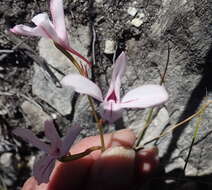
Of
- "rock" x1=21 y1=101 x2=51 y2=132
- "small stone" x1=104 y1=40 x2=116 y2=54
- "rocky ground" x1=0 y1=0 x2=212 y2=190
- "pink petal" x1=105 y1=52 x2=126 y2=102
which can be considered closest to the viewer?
"pink petal" x1=105 y1=52 x2=126 y2=102

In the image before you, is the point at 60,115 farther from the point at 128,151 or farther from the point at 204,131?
the point at 204,131

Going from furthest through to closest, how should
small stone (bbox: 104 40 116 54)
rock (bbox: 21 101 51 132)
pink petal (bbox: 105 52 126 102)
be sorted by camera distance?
rock (bbox: 21 101 51 132), small stone (bbox: 104 40 116 54), pink petal (bbox: 105 52 126 102)

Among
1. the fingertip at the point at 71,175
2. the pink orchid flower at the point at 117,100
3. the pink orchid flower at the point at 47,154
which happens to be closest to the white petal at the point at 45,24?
the pink orchid flower at the point at 117,100

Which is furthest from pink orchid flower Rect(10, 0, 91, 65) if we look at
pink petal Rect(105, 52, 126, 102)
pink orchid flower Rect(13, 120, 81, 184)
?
pink orchid flower Rect(13, 120, 81, 184)

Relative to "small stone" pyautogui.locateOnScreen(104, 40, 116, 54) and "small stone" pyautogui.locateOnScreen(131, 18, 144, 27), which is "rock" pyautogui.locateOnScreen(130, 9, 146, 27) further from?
"small stone" pyautogui.locateOnScreen(104, 40, 116, 54)

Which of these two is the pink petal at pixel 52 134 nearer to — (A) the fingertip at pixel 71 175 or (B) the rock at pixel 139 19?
(A) the fingertip at pixel 71 175

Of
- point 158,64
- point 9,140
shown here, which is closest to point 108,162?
point 158,64

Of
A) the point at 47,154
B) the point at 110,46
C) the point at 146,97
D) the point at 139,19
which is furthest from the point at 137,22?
the point at 47,154
